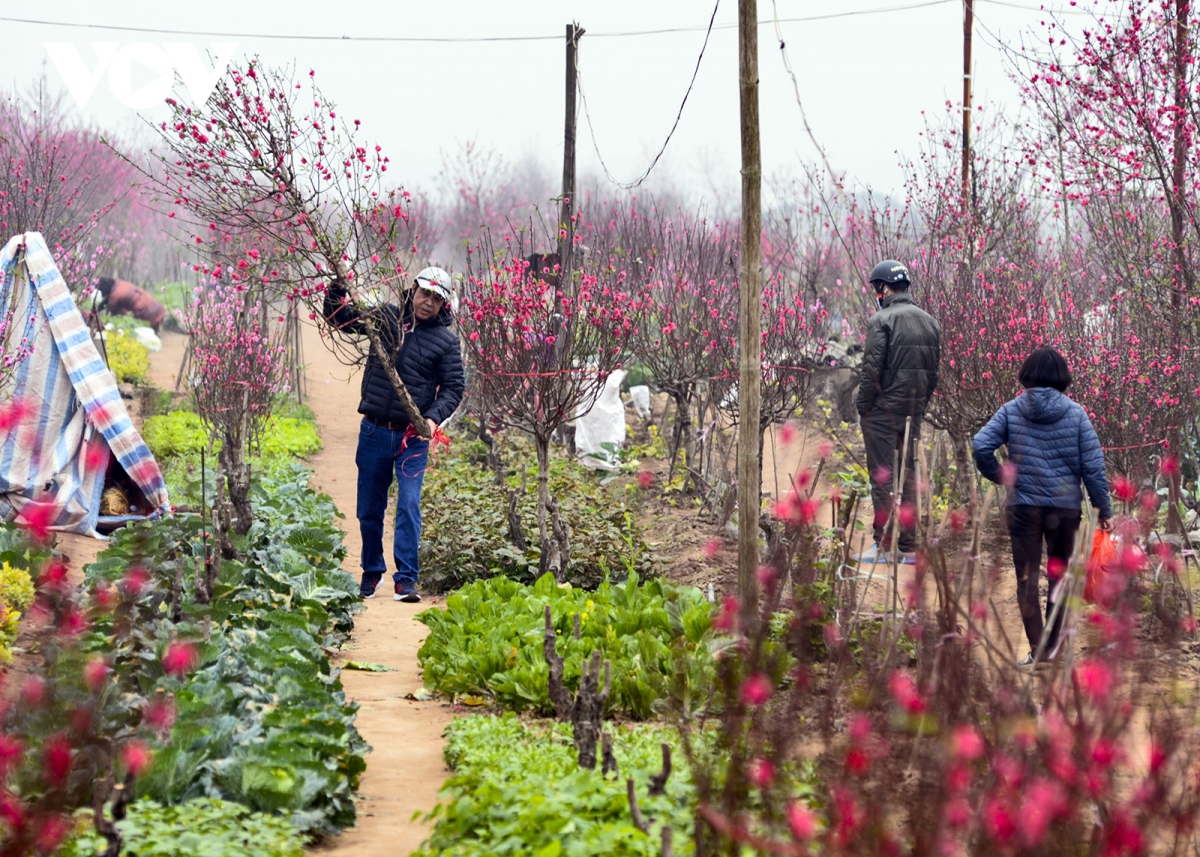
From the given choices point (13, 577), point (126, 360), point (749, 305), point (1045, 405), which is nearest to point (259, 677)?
point (13, 577)

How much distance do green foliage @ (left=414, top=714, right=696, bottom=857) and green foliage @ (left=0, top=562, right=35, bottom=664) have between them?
2.57 meters

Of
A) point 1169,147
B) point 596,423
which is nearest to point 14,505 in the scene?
point 596,423

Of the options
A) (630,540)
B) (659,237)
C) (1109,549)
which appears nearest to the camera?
(1109,549)

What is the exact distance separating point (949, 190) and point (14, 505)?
1063 cm

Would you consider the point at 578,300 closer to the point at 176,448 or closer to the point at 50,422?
the point at 50,422

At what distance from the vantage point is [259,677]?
15.6 feet

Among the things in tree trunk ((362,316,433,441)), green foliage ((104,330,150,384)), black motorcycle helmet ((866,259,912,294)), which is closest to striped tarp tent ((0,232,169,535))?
tree trunk ((362,316,433,441))

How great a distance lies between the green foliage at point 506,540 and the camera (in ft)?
27.0

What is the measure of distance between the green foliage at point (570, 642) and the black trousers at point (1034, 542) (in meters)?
1.58

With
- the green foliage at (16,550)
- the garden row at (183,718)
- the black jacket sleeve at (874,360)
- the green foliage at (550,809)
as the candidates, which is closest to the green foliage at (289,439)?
the green foliage at (16,550)

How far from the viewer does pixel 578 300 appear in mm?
8883

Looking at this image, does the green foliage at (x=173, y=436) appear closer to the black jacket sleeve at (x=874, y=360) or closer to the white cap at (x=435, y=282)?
the white cap at (x=435, y=282)

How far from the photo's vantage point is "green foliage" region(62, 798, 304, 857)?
10.8 ft

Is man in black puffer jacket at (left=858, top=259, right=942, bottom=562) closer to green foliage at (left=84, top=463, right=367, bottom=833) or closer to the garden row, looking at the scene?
green foliage at (left=84, top=463, right=367, bottom=833)
